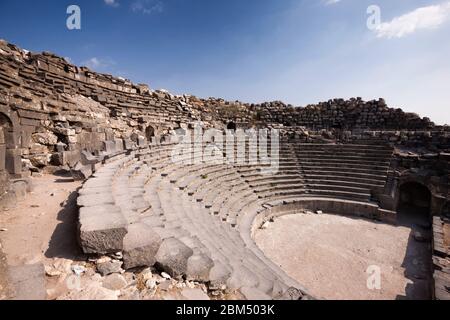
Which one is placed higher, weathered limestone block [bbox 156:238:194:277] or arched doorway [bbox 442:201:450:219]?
weathered limestone block [bbox 156:238:194:277]

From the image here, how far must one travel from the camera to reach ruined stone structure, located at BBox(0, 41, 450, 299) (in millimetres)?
2776

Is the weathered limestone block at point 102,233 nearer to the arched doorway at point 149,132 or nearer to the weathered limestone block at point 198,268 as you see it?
the weathered limestone block at point 198,268

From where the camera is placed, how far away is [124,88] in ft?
45.0

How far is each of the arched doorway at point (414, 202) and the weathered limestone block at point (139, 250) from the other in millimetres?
11536

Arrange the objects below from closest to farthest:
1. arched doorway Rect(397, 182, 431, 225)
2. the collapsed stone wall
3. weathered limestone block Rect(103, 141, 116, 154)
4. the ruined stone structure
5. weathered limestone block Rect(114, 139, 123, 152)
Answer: the ruined stone structure → the collapsed stone wall → weathered limestone block Rect(103, 141, 116, 154) → weathered limestone block Rect(114, 139, 123, 152) → arched doorway Rect(397, 182, 431, 225)

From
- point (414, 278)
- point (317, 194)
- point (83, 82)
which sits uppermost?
point (83, 82)

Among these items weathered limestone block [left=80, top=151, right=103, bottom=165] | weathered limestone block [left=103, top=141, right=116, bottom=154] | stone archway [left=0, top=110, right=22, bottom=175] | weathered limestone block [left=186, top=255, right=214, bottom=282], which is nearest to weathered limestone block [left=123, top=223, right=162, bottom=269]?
weathered limestone block [left=186, top=255, right=214, bottom=282]

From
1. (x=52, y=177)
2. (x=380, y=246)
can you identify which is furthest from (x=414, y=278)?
(x=52, y=177)

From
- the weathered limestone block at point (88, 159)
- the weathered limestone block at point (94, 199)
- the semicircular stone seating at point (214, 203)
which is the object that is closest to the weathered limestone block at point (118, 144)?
the semicircular stone seating at point (214, 203)

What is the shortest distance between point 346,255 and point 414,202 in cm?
706

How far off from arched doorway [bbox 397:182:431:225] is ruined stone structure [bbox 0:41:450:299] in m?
0.06

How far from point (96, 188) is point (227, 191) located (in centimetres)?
593

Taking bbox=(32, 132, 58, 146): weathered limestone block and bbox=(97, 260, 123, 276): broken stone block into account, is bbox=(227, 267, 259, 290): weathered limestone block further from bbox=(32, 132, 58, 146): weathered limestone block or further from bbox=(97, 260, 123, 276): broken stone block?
bbox=(32, 132, 58, 146): weathered limestone block

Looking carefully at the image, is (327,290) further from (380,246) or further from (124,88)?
(124,88)
